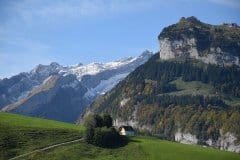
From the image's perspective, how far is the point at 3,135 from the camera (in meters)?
166

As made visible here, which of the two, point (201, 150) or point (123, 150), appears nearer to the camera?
point (123, 150)

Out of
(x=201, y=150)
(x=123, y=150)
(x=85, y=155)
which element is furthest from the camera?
(x=201, y=150)

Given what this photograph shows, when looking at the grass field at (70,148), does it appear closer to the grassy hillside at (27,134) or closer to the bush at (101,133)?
the grassy hillside at (27,134)

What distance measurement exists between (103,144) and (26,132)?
23003 mm

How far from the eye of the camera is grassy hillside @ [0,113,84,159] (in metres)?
157

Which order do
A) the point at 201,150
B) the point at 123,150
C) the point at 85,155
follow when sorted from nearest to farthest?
the point at 85,155, the point at 123,150, the point at 201,150

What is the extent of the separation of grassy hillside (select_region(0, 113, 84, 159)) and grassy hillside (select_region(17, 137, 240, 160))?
19.4ft

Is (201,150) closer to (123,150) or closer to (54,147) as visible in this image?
(123,150)

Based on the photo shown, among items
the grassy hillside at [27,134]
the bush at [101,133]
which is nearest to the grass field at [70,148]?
the grassy hillside at [27,134]

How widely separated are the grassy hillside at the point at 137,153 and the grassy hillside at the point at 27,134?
5.91 metres

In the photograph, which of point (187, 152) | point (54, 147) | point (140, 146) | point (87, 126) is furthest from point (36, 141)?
point (187, 152)

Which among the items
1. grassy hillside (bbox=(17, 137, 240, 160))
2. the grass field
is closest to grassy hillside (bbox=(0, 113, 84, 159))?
the grass field

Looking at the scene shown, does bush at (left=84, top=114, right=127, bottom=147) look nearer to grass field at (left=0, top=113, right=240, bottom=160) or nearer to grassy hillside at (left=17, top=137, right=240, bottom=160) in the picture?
grass field at (left=0, top=113, right=240, bottom=160)

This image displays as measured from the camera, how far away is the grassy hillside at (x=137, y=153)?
157 m
